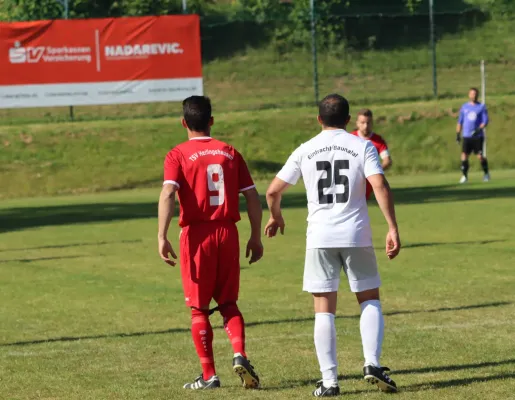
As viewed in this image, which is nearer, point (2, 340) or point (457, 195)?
point (2, 340)

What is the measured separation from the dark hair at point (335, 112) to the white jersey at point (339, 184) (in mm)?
56

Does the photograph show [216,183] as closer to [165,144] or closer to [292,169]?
[292,169]

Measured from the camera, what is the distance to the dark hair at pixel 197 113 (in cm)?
786

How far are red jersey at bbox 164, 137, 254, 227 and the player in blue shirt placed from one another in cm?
2141

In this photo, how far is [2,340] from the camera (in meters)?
10.4

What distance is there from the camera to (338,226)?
7480mm

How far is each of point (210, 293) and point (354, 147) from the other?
1383 millimetres

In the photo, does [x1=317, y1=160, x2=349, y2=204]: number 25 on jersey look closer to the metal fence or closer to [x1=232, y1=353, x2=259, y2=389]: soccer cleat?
[x1=232, y1=353, x2=259, y2=389]: soccer cleat

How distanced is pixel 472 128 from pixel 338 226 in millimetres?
22023

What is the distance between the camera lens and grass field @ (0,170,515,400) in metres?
8.10

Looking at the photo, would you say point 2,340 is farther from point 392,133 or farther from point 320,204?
point 392,133

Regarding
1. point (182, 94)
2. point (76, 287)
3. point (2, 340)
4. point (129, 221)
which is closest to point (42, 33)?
point (182, 94)

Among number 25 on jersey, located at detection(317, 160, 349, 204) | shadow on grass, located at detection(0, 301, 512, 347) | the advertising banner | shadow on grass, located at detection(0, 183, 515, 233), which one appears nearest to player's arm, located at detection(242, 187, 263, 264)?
number 25 on jersey, located at detection(317, 160, 349, 204)

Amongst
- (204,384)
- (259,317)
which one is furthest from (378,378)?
(259,317)
